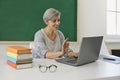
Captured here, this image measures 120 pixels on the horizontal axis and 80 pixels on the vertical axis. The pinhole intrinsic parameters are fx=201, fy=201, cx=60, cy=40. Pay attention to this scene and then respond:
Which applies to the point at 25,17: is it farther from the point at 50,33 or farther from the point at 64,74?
the point at 64,74

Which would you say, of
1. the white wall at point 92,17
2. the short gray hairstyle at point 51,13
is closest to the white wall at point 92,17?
the white wall at point 92,17

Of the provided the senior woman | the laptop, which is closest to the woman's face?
the senior woman

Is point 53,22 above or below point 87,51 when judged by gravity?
above

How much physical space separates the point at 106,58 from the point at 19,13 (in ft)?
4.77

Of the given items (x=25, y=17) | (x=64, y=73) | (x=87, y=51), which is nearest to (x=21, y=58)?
(x=64, y=73)

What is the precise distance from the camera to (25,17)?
288 cm

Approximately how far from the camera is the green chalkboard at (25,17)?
9.06ft

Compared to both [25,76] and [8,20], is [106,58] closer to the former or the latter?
[25,76]

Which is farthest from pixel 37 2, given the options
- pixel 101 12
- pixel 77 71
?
Answer: pixel 77 71

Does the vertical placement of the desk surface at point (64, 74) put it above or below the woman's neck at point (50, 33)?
below

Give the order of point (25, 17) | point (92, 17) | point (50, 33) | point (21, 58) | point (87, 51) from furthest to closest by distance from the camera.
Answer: point (92, 17) < point (25, 17) < point (50, 33) < point (87, 51) < point (21, 58)

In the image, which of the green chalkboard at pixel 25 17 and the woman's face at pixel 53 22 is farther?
the green chalkboard at pixel 25 17

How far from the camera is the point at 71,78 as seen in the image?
1.25 meters

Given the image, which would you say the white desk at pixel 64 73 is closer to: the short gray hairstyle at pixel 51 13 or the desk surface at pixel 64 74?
the desk surface at pixel 64 74
